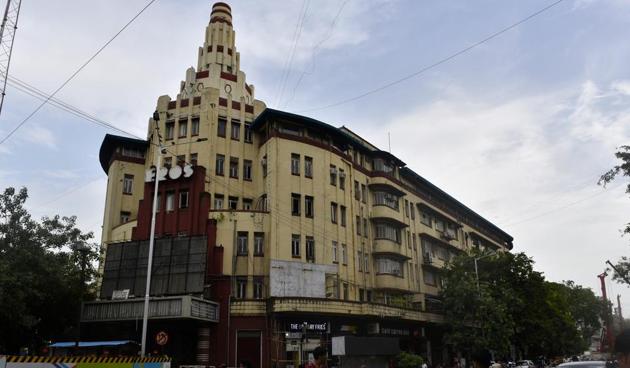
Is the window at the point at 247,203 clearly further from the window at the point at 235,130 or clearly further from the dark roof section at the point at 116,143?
the dark roof section at the point at 116,143

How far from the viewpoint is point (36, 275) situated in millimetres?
28203

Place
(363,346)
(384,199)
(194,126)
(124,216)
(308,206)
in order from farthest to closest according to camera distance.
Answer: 1. (384,199)
2. (124,216)
3. (194,126)
4. (308,206)
5. (363,346)

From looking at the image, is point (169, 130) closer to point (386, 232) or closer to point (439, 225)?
point (386, 232)

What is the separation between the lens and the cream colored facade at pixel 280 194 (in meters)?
38.7

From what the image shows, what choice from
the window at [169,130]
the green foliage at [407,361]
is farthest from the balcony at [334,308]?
the window at [169,130]

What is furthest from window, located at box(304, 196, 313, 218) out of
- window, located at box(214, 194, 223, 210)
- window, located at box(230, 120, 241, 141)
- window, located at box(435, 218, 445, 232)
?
window, located at box(435, 218, 445, 232)

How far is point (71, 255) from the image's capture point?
109 feet

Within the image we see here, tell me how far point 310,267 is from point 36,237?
703 inches

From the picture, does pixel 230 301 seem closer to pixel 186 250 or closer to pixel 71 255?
pixel 186 250

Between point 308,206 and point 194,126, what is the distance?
11523mm

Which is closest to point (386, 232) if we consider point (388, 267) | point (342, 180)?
point (388, 267)

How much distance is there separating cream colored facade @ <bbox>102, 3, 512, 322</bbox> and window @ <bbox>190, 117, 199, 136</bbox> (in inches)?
3.6

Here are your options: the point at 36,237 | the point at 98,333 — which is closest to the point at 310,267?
the point at 98,333

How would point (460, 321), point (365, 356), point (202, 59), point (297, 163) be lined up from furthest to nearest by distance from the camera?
1. point (202, 59)
2. point (460, 321)
3. point (297, 163)
4. point (365, 356)
